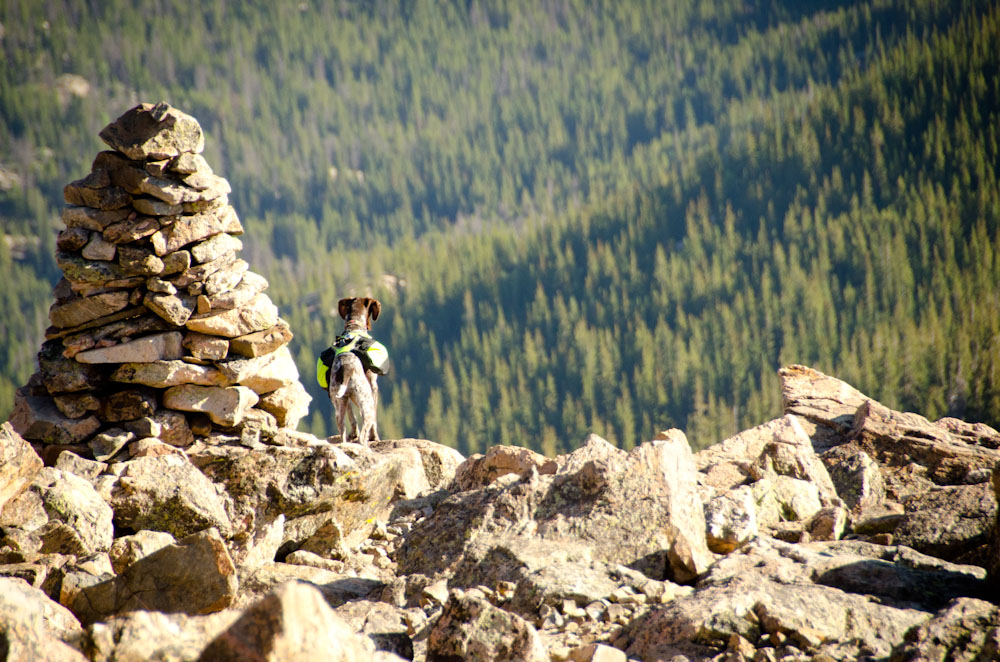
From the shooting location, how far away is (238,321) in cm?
1304

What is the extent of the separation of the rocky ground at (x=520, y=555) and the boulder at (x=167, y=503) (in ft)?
0.07

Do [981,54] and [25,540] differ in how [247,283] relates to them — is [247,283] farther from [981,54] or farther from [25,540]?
[981,54]

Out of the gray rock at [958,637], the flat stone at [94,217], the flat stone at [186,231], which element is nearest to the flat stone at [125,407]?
the flat stone at [186,231]

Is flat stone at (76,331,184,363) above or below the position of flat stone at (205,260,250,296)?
below

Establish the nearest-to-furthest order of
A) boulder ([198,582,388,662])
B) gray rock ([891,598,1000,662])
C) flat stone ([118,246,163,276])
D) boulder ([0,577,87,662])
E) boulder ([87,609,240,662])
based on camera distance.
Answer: boulder ([198,582,388,662]), boulder ([0,577,87,662]), boulder ([87,609,240,662]), gray rock ([891,598,1000,662]), flat stone ([118,246,163,276])

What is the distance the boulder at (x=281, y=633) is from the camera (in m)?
3.36

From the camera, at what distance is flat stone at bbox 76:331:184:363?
12.5m

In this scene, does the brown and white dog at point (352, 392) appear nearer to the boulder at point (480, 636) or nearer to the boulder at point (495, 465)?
Result: the boulder at point (495, 465)

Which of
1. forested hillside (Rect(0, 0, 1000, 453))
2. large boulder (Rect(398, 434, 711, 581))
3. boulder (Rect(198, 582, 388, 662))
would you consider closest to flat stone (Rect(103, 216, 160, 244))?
large boulder (Rect(398, 434, 711, 581))

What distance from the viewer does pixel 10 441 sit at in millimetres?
7387

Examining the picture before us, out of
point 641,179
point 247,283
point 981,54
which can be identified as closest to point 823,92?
point 981,54

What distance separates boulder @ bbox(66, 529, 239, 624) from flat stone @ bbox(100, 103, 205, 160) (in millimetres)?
8518

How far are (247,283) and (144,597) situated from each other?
8.42 meters

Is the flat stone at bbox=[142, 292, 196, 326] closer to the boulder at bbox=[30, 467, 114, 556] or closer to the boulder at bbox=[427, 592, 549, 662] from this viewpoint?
the boulder at bbox=[30, 467, 114, 556]
